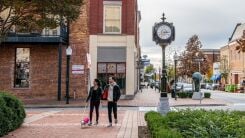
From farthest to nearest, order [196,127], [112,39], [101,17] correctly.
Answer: [101,17] → [112,39] → [196,127]

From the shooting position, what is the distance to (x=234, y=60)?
91.9 m

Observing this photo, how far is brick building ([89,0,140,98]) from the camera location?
123 ft

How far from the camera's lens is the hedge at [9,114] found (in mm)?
14219

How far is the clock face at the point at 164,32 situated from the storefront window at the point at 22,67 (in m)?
18.3

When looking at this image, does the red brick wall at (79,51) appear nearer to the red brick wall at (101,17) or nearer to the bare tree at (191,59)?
the red brick wall at (101,17)

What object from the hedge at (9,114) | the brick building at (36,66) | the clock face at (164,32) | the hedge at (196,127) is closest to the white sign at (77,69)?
the brick building at (36,66)

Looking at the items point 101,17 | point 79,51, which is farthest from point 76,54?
point 101,17

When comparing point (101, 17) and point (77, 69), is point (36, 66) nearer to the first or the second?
point (77, 69)

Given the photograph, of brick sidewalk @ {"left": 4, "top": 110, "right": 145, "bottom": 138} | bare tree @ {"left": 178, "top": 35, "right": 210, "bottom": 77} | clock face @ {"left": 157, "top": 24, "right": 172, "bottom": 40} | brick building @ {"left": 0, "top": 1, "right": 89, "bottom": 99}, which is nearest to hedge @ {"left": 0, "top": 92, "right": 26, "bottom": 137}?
brick sidewalk @ {"left": 4, "top": 110, "right": 145, "bottom": 138}

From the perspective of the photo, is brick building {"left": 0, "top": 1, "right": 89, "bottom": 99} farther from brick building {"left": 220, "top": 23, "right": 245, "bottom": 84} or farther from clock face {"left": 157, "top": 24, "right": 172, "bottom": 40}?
brick building {"left": 220, "top": 23, "right": 245, "bottom": 84}

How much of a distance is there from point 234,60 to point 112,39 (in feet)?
193

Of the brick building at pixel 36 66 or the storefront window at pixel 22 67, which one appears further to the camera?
the storefront window at pixel 22 67

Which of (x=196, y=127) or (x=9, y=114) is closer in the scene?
(x=196, y=127)

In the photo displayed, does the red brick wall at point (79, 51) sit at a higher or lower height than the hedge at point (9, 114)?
higher
